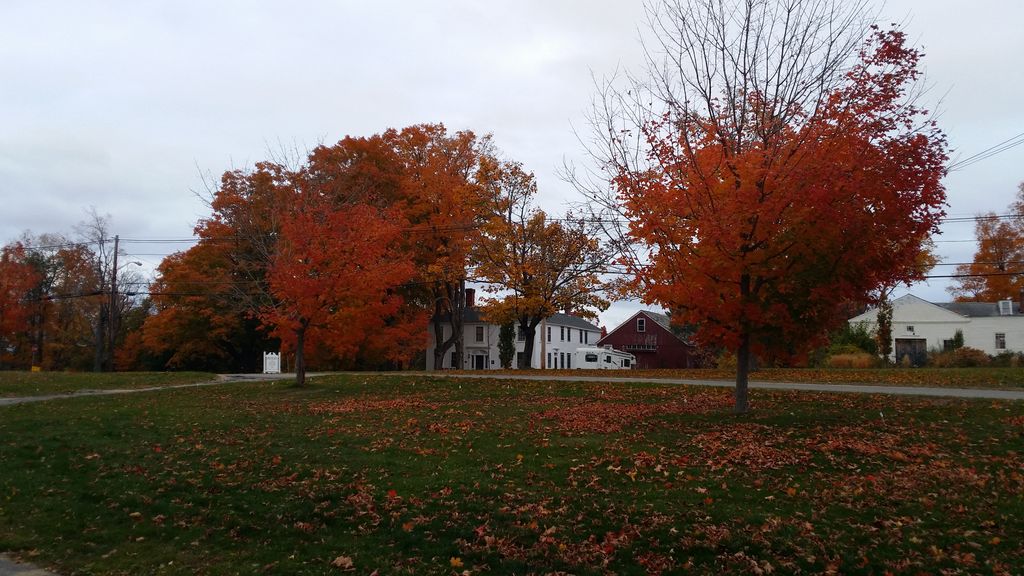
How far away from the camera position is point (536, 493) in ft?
25.9

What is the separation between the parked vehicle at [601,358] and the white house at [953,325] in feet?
71.9

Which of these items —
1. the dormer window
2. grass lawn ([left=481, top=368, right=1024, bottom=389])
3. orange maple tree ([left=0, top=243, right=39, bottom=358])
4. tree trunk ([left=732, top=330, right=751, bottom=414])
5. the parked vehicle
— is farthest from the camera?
the parked vehicle

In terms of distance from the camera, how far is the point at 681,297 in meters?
11.9

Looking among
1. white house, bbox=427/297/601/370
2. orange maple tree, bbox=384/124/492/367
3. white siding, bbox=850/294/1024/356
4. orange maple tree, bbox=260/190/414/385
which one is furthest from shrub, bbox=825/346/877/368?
white house, bbox=427/297/601/370

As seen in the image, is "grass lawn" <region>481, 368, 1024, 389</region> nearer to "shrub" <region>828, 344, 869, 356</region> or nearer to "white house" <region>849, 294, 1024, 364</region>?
"shrub" <region>828, 344, 869, 356</region>

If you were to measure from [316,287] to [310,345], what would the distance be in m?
3.45

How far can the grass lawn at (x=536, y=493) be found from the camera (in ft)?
19.9

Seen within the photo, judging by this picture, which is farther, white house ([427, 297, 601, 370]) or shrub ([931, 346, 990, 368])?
white house ([427, 297, 601, 370])

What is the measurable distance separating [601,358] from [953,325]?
27.3 metres

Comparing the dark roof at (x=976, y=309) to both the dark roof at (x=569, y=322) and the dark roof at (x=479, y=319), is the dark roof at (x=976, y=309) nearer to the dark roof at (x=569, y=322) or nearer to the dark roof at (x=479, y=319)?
the dark roof at (x=569, y=322)

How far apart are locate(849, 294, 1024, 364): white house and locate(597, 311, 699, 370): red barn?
23.1 meters

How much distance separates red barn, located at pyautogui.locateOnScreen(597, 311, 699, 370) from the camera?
68062mm

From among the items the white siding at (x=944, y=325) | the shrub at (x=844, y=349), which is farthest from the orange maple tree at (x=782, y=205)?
the white siding at (x=944, y=325)

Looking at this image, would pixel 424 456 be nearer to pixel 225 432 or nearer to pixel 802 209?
pixel 225 432
